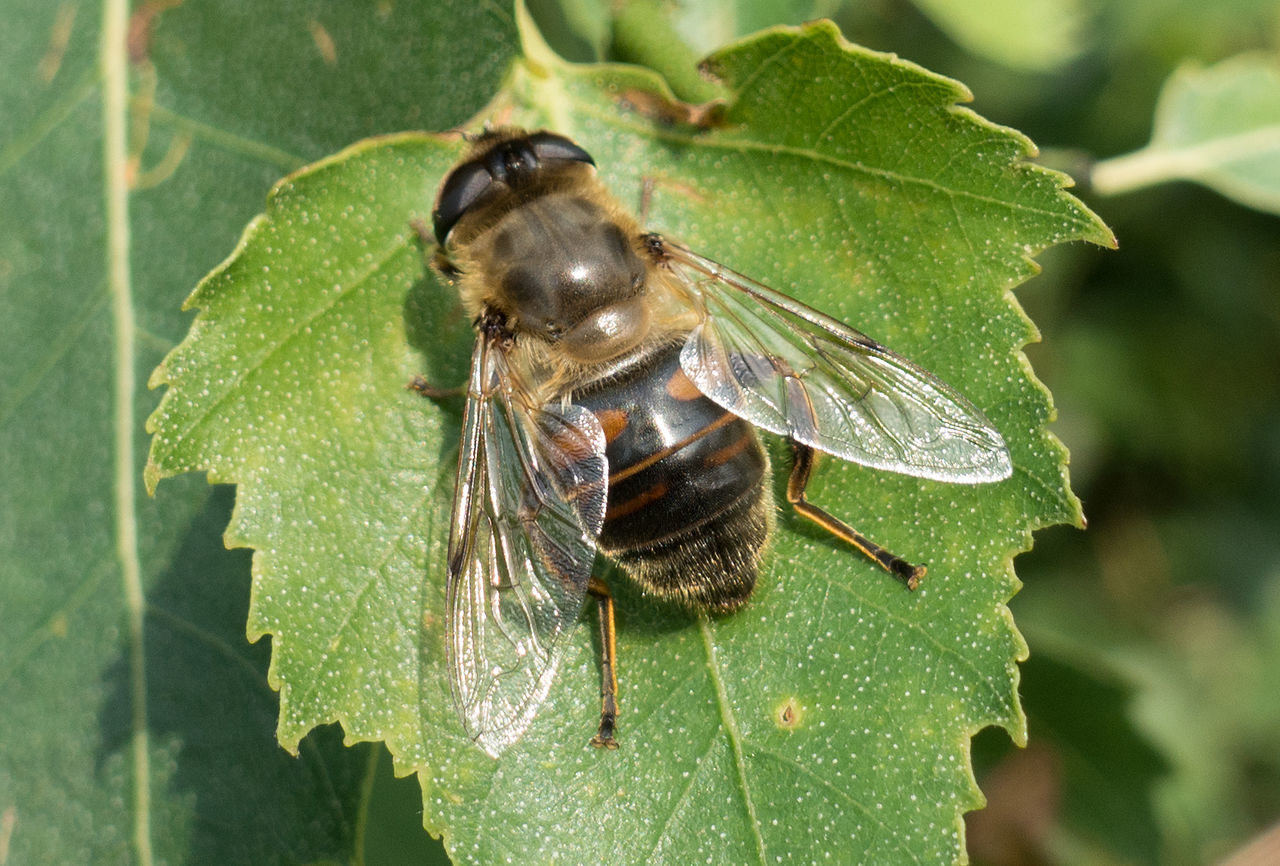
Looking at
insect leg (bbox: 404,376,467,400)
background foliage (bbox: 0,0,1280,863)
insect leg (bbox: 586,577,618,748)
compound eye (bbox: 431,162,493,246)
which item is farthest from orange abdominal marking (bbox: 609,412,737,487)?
background foliage (bbox: 0,0,1280,863)

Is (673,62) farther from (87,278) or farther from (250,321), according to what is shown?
(87,278)

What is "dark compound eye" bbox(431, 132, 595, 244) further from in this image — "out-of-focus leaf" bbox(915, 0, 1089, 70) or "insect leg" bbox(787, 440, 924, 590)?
"out-of-focus leaf" bbox(915, 0, 1089, 70)

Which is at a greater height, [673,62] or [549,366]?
[673,62]

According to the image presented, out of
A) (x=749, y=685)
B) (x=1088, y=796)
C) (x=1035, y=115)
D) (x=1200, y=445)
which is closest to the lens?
(x=749, y=685)

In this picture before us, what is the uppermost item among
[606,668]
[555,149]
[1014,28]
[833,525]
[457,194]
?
[1014,28]

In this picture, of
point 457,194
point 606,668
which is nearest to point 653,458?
point 606,668

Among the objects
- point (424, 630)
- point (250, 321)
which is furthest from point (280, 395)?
point (424, 630)

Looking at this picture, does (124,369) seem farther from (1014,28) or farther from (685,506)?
(1014,28)
